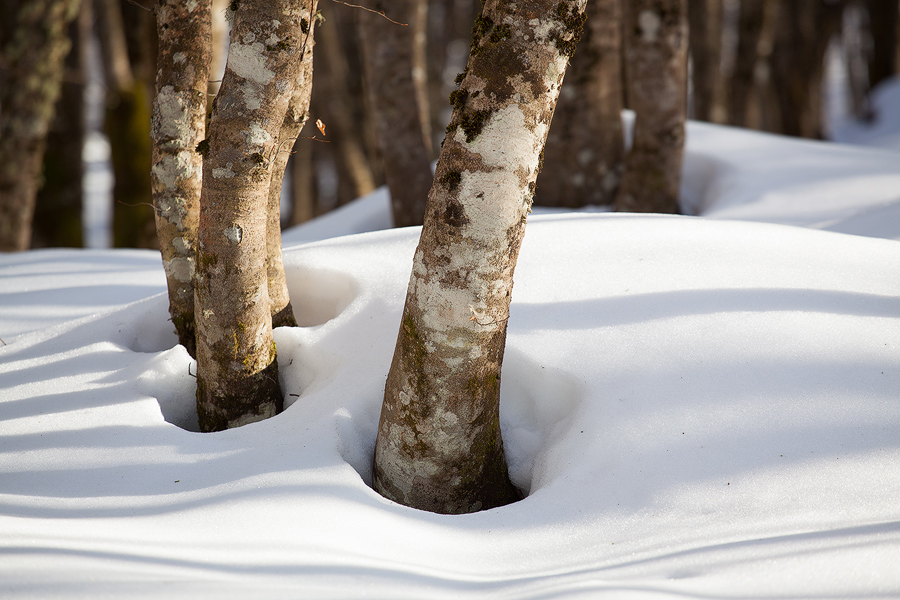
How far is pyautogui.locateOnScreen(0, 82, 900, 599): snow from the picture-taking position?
5.54 ft

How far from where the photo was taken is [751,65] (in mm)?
9992

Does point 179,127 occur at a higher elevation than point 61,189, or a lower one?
higher

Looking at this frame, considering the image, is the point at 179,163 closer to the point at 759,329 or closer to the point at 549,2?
the point at 549,2

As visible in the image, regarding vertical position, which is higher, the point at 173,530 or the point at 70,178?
the point at 70,178

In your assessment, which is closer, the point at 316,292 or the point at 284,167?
the point at 284,167

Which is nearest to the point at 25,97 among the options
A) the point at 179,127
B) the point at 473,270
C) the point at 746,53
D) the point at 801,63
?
the point at 179,127

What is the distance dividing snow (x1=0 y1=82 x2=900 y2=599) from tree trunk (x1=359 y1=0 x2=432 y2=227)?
1.81 meters

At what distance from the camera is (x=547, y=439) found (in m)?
2.42

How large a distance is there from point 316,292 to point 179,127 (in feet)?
3.30

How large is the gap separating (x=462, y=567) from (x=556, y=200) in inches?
166

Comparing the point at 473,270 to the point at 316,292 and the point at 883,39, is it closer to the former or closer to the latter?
the point at 316,292

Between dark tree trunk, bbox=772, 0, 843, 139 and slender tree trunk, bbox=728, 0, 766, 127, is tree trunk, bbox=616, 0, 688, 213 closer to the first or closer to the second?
slender tree trunk, bbox=728, 0, 766, 127

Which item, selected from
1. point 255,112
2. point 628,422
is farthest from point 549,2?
point 628,422

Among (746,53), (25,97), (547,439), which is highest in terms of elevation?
(746,53)
